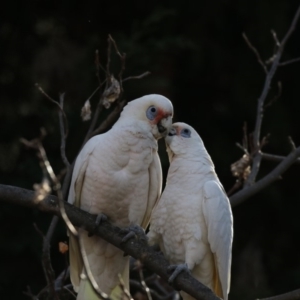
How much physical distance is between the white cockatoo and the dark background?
6.25 feet

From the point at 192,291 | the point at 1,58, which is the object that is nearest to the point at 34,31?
the point at 1,58

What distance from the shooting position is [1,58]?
690cm

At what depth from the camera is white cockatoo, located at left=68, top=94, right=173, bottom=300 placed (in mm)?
4230

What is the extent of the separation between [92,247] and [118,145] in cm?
54

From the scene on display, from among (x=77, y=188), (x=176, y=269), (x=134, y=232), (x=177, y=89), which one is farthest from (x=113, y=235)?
(x=177, y=89)

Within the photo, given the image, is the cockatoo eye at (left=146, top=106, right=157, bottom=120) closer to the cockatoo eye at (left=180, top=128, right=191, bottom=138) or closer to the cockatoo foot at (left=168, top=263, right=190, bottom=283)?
the cockatoo eye at (left=180, top=128, right=191, bottom=138)

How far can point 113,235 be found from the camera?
400 cm

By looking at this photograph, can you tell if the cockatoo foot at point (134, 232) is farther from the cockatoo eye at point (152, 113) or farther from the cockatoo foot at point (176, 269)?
the cockatoo eye at point (152, 113)

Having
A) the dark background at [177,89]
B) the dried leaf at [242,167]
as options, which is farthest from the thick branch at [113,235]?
the dark background at [177,89]

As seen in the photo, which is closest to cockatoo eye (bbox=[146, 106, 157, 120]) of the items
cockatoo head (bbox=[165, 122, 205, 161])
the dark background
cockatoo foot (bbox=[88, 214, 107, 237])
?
cockatoo head (bbox=[165, 122, 205, 161])

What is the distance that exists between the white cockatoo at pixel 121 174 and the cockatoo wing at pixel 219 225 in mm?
326

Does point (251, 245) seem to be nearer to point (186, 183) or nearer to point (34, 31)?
point (34, 31)

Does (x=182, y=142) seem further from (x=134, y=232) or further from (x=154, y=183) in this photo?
(x=134, y=232)

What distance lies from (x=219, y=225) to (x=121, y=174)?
19.7 inches
